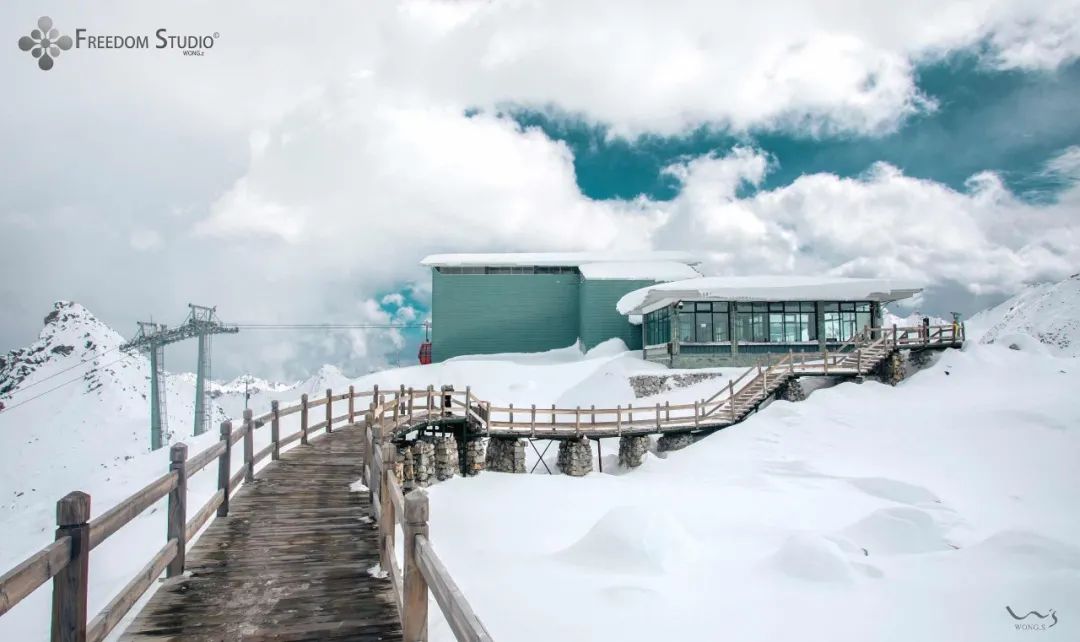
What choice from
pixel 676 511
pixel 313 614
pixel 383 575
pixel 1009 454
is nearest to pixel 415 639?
pixel 313 614

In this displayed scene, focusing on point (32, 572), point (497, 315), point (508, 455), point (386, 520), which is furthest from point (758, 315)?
point (32, 572)

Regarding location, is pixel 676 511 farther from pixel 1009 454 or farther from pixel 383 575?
pixel 1009 454

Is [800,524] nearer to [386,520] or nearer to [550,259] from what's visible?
[386,520]

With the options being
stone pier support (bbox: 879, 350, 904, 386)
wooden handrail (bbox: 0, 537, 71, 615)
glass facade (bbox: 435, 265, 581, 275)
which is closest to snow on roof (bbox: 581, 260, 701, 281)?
glass facade (bbox: 435, 265, 581, 275)

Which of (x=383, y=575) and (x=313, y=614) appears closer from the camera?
(x=313, y=614)

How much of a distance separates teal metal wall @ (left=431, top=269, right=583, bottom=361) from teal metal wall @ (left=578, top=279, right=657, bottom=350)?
2.38 meters

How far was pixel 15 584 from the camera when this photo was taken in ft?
9.84

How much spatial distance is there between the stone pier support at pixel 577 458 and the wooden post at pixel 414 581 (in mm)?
18912

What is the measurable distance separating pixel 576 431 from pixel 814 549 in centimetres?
1281

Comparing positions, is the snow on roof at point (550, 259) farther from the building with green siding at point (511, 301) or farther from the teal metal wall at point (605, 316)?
the teal metal wall at point (605, 316)

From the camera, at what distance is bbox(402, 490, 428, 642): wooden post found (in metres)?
4.25

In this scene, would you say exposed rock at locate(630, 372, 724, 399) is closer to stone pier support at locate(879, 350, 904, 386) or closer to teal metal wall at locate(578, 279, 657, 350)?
stone pier support at locate(879, 350, 904, 386)

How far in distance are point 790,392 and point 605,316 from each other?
52.6ft

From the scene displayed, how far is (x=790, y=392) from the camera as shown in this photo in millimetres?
26094
